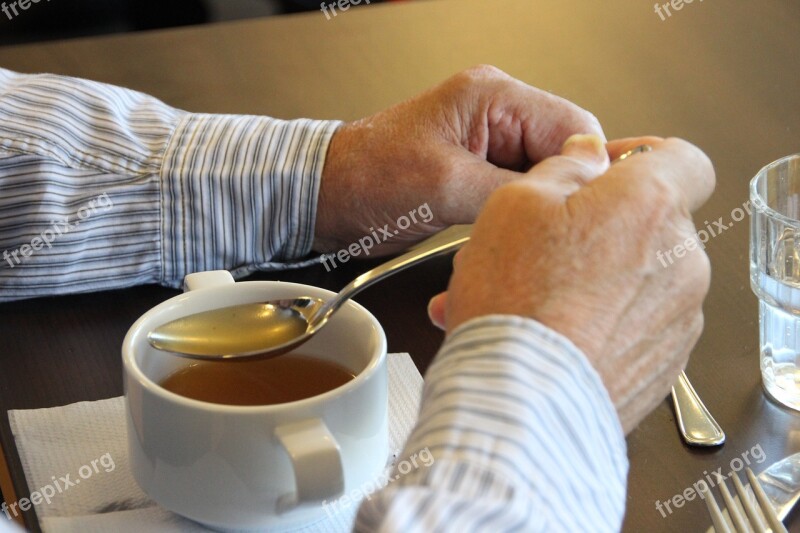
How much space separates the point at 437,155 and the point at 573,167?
24 cm

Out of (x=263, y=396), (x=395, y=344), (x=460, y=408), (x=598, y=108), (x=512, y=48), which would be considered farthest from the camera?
(x=512, y=48)

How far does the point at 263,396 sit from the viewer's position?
19.7 inches

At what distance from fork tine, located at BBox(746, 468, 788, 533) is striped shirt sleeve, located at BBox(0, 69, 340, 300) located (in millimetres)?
345

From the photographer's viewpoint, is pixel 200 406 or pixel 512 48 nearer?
pixel 200 406

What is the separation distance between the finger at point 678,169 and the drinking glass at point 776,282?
0.29ft

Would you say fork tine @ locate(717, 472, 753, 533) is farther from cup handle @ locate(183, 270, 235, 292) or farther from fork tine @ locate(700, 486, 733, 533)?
cup handle @ locate(183, 270, 235, 292)

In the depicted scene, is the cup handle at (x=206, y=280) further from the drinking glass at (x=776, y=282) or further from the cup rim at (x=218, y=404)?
the drinking glass at (x=776, y=282)

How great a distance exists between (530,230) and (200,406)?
0.51 feet

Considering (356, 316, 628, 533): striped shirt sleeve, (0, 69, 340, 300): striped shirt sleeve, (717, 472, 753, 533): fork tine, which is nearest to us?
(356, 316, 628, 533): striped shirt sleeve

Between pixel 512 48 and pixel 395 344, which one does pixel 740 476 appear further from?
pixel 512 48

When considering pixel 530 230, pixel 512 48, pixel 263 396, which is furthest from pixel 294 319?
pixel 512 48

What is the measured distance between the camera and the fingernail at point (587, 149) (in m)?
0.50

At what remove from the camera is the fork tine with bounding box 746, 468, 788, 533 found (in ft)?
1.48

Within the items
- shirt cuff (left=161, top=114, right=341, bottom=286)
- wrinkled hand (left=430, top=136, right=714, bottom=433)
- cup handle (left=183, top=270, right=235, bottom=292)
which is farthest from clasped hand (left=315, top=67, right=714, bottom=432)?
shirt cuff (left=161, top=114, right=341, bottom=286)
